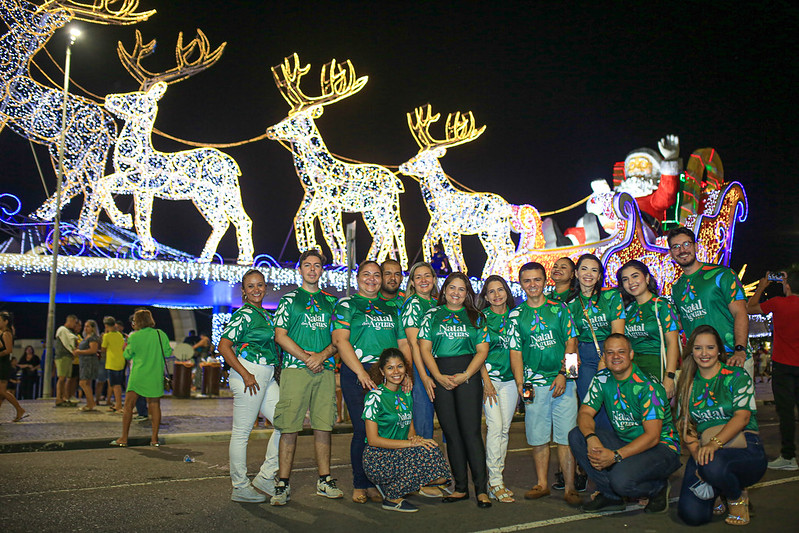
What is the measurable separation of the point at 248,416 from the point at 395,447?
119 centimetres

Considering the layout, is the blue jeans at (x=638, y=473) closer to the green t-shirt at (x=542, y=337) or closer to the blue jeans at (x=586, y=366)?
the green t-shirt at (x=542, y=337)

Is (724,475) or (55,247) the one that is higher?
(55,247)

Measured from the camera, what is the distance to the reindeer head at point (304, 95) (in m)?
18.1

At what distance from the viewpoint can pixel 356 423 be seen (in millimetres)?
5250

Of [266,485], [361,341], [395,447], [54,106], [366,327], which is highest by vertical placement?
[54,106]

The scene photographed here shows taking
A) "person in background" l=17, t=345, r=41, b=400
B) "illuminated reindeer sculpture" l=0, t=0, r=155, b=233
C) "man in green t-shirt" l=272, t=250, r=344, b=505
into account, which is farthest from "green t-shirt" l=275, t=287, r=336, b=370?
"person in background" l=17, t=345, r=41, b=400

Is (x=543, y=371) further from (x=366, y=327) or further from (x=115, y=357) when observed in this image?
(x=115, y=357)

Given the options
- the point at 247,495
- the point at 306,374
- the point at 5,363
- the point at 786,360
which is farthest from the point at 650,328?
the point at 5,363

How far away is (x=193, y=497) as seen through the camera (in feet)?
16.9

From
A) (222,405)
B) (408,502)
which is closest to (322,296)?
(408,502)

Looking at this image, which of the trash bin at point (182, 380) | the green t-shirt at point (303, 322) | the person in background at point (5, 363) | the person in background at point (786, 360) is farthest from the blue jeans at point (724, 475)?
the trash bin at point (182, 380)

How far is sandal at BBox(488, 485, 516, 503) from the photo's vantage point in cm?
505

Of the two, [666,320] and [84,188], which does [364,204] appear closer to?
[84,188]

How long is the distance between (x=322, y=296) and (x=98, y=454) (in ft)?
12.6
